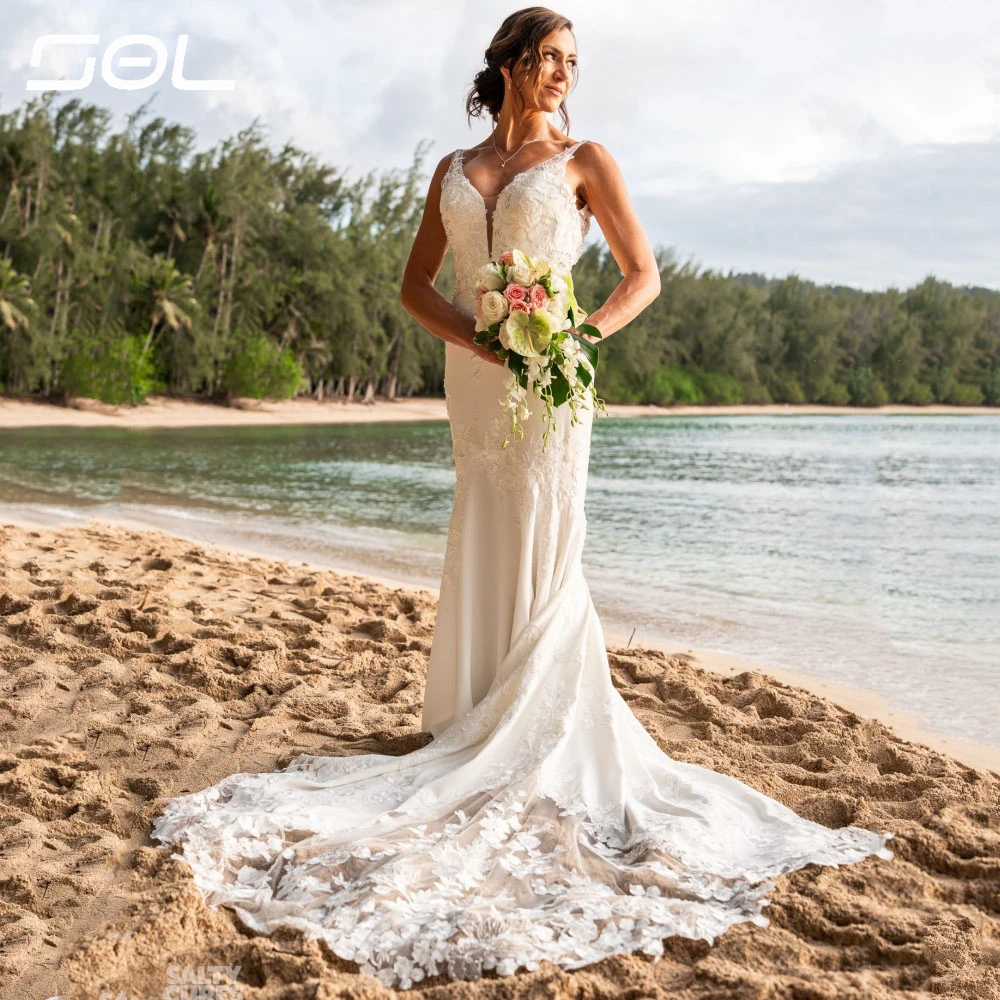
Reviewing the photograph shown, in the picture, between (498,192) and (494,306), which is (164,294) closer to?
(498,192)

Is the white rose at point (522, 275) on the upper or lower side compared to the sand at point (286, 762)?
upper

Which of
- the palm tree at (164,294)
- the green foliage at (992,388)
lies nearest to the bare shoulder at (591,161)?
the palm tree at (164,294)

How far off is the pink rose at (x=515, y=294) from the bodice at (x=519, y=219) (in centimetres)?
24

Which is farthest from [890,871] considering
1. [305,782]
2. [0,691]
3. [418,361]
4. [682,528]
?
[418,361]

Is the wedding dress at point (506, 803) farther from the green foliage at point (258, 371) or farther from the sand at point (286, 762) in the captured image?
the green foliage at point (258, 371)

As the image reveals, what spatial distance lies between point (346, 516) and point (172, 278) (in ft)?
101

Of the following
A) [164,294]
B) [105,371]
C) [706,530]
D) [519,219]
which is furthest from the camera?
[164,294]

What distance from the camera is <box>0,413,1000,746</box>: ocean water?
7.32 metres

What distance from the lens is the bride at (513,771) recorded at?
9.09 feet

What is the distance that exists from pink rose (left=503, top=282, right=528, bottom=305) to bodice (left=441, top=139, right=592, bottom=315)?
0.24 m

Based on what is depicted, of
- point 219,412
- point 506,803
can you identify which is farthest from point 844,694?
point 219,412

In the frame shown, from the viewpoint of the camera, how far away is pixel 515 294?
3184 millimetres

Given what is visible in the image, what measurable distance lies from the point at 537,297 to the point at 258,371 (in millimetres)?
42833

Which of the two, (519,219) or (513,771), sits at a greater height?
(519,219)
